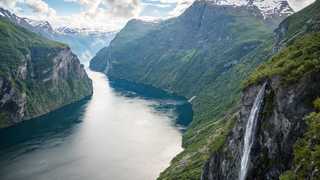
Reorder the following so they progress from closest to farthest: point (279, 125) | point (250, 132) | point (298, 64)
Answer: point (279, 125) → point (298, 64) → point (250, 132)

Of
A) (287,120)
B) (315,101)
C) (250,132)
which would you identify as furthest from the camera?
(250,132)

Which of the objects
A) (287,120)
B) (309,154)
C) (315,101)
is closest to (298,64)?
(287,120)

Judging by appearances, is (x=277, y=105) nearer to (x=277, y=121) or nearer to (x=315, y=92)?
(x=277, y=121)

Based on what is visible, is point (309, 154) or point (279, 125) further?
point (279, 125)

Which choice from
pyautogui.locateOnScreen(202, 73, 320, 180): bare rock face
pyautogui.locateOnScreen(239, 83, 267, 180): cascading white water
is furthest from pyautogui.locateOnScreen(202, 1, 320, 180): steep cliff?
pyautogui.locateOnScreen(239, 83, 267, 180): cascading white water

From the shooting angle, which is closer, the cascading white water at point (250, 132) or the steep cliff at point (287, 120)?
the steep cliff at point (287, 120)

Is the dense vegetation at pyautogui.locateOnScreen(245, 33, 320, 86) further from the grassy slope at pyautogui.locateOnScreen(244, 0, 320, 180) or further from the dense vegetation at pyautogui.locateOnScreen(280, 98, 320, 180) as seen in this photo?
the dense vegetation at pyautogui.locateOnScreen(280, 98, 320, 180)

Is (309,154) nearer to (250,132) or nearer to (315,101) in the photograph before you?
(315,101)

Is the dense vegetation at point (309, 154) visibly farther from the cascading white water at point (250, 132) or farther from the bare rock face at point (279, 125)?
the cascading white water at point (250, 132)

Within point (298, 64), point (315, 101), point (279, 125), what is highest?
point (298, 64)

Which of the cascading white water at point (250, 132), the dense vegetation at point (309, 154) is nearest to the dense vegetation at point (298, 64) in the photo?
the cascading white water at point (250, 132)
